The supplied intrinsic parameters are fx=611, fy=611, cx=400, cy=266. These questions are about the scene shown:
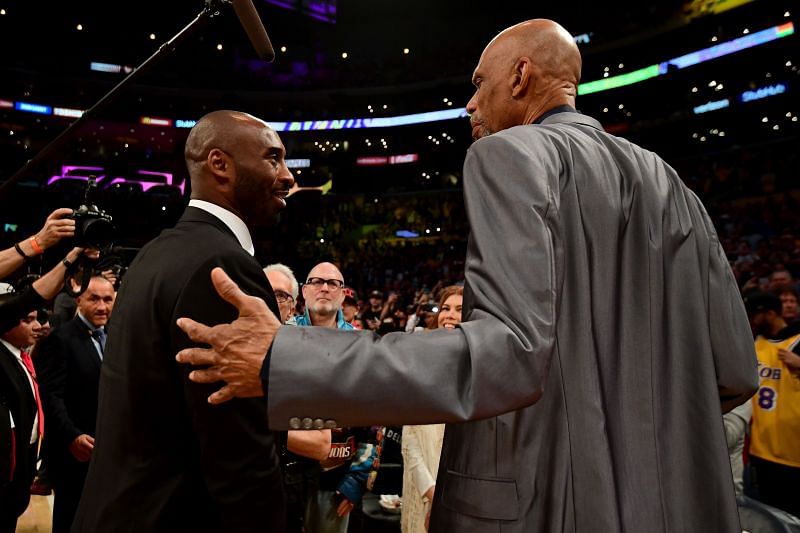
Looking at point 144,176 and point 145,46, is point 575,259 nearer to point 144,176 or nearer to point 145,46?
point 144,176

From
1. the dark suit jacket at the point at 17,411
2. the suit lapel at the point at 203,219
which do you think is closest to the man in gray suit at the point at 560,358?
the suit lapel at the point at 203,219

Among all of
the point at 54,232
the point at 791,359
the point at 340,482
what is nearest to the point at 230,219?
the point at 54,232

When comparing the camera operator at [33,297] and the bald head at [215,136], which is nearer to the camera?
the bald head at [215,136]

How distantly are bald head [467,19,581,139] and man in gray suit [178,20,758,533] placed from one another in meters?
0.11

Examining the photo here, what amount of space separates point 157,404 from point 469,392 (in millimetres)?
915

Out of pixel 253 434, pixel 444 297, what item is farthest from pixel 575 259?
pixel 444 297

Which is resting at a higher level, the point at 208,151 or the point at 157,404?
the point at 208,151

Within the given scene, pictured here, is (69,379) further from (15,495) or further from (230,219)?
(230,219)

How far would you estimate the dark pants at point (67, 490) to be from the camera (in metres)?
3.51

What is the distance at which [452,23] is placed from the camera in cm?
2664

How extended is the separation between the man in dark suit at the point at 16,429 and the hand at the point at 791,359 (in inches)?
175

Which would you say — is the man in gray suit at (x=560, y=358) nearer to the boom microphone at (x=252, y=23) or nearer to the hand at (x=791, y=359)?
the boom microphone at (x=252, y=23)

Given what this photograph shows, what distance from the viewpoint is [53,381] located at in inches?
146

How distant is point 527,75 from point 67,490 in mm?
3620
